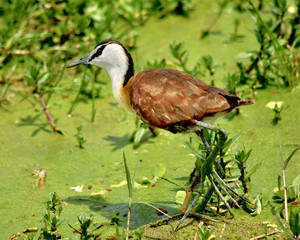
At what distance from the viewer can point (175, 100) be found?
3006mm

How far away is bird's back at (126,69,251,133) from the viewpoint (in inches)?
115

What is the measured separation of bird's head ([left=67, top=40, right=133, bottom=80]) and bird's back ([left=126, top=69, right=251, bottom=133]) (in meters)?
0.37

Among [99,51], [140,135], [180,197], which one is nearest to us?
[180,197]

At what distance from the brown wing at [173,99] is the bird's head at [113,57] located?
361 mm

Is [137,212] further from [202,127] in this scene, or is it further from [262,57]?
[262,57]

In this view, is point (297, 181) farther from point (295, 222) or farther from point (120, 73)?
point (120, 73)

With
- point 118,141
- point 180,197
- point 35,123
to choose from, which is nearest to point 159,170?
point 180,197

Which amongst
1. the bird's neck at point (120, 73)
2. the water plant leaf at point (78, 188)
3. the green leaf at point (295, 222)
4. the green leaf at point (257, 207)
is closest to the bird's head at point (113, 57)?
the bird's neck at point (120, 73)

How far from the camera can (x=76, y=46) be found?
5441 mm

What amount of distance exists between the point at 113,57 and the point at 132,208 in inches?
46.7

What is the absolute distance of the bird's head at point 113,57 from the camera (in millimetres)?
3597

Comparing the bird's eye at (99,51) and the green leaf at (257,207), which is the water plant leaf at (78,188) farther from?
the green leaf at (257,207)

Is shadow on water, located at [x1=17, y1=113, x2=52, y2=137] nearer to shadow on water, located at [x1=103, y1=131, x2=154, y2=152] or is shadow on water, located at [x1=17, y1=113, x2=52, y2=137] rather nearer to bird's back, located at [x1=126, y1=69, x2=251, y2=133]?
shadow on water, located at [x1=103, y1=131, x2=154, y2=152]

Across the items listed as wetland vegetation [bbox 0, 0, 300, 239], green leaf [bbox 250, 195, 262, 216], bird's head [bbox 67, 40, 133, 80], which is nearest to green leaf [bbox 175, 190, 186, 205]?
wetland vegetation [bbox 0, 0, 300, 239]
